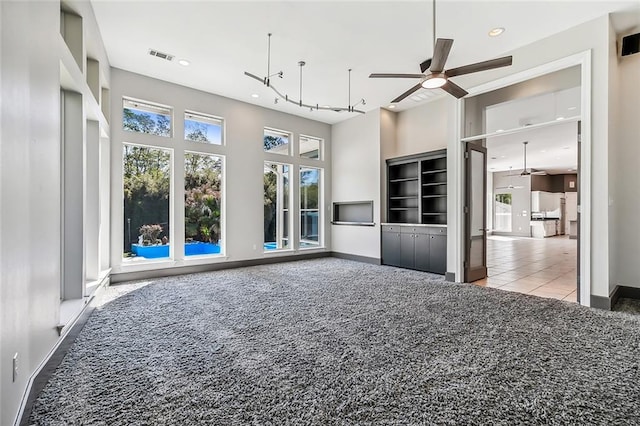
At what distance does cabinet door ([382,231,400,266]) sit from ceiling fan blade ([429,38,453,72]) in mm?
3887

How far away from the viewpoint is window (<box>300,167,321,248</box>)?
780 cm

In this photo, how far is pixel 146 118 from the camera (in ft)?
18.0

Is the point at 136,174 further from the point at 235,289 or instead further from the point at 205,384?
the point at 205,384

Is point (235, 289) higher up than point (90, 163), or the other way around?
point (90, 163)

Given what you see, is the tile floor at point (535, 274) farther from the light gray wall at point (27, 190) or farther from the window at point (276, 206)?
the light gray wall at point (27, 190)

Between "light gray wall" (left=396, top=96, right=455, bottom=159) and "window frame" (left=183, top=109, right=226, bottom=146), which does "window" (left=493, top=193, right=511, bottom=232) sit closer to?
"light gray wall" (left=396, top=96, right=455, bottom=159)

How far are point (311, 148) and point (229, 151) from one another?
243 centimetres

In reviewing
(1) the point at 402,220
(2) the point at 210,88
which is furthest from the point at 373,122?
(2) the point at 210,88

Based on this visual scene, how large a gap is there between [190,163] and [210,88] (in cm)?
148

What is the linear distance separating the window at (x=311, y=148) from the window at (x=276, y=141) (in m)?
0.56

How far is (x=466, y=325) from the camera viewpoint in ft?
10.1

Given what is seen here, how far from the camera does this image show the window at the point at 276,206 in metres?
7.04

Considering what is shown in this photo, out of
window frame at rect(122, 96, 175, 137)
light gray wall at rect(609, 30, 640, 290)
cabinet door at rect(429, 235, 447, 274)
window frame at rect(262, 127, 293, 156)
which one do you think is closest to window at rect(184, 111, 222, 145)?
window frame at rect(122, 96, 175, 137)

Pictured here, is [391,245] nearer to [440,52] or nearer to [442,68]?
[442,68]
